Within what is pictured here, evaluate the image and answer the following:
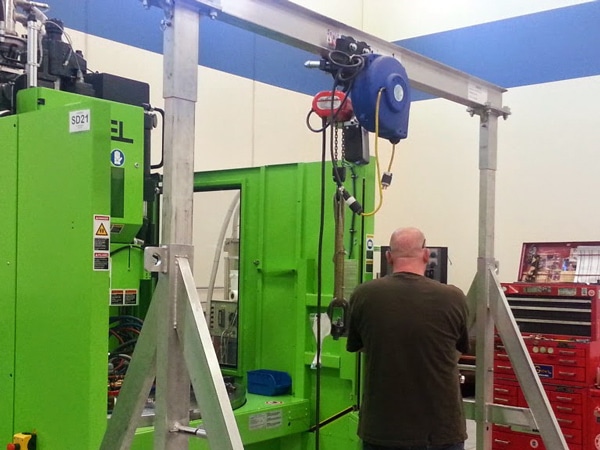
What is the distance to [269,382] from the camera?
347cm

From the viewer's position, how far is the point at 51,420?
197cm

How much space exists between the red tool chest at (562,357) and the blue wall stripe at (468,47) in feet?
8.59

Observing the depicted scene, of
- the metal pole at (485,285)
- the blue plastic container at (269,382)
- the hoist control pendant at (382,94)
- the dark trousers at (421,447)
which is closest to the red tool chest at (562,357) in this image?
the metal pole at (485,285)

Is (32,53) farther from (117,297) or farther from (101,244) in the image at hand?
(117,297)

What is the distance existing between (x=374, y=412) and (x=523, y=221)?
4105 millimetres

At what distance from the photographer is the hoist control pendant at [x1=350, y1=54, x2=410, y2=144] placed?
2328 mm

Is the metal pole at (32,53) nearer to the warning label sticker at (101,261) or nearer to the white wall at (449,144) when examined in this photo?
the warning label sticker at (101,261)

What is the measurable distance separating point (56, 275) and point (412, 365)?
1.28m

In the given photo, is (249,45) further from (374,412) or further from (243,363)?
(374,412)

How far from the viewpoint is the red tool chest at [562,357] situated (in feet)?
13.2

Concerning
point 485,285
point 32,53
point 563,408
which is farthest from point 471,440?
point 32,53

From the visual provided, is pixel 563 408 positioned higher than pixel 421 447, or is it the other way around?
pixel 421 447

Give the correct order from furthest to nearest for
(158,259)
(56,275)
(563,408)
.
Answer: (563,408) < (56,275) < (158,259)

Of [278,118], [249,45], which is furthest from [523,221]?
[249,45]
